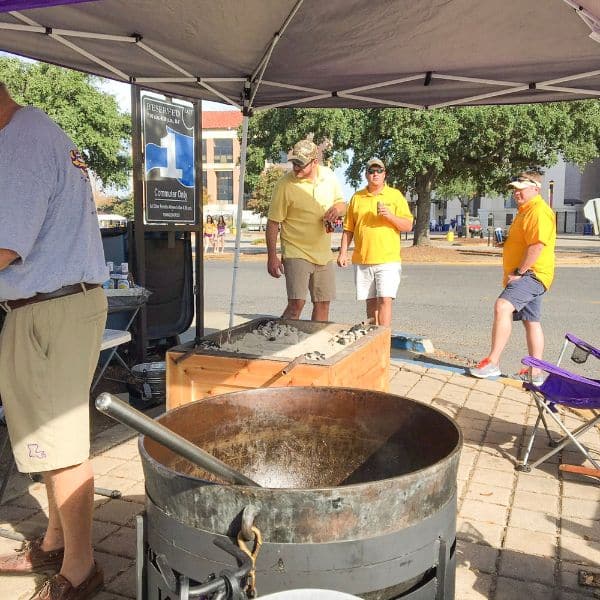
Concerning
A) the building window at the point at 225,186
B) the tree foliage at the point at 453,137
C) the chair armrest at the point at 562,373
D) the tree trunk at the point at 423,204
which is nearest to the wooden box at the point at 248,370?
the chair armrest at the point at 562,373

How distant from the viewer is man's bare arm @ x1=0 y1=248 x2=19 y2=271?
2.09 meters

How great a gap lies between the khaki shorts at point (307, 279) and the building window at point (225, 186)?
76.4m

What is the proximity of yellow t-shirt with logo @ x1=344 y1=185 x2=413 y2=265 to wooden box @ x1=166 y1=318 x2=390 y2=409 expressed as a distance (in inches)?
82.7

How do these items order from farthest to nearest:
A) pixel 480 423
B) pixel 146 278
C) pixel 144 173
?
1. pixel 146 278
2. pixel 144 173
3. pixel 480 423

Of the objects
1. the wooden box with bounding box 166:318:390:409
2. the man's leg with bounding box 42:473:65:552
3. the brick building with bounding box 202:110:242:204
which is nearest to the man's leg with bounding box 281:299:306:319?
the wooden box with bounding box 166:318:390:409

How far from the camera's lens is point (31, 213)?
212 cm

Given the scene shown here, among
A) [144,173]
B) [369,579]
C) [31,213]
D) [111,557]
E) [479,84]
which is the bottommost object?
[111,557]

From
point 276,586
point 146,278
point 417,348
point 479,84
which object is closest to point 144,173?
point 146,278

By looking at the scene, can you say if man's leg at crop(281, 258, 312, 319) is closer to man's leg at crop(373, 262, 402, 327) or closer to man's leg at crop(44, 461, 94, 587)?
man's leg at crop(373, 262, 402, 327)

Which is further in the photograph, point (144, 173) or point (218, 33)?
point (144, 173)

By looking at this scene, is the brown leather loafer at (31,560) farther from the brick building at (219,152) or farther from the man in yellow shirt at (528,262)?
the brick building at (219,152)

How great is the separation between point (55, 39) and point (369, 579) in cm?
381

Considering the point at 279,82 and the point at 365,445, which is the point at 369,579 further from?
the point at 279,82

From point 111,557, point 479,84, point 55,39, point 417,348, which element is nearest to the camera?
point 111,557
